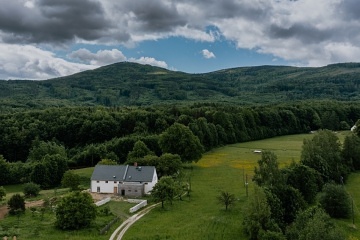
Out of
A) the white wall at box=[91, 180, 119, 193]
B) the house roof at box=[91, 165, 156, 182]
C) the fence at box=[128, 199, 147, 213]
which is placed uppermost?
the house roof at box=[91, 165, 156, 182]

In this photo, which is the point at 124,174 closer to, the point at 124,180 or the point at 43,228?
the point at 124,180

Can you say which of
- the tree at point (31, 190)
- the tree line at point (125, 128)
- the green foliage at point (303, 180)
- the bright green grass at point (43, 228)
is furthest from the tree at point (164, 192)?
the tree line at point (125, 128)

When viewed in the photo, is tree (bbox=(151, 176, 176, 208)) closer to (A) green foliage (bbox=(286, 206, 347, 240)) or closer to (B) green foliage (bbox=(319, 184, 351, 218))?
(A) green foliage (bbox=(286, 206, 347, 240))

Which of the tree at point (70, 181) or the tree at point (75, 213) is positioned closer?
the tree at point (75, 213)

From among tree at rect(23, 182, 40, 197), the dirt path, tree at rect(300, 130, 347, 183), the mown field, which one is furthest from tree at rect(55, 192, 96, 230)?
tree at rect(300, 130, 347, 183)

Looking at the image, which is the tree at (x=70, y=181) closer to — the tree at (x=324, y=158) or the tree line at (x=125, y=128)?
the tree line at (x=125, y=128)

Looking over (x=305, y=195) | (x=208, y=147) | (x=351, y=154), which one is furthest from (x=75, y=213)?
(x=208, y=147)

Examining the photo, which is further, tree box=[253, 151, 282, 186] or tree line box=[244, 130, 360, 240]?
tree box=[253, 151, 282, 186]

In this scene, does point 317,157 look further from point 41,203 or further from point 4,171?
point 4,171
